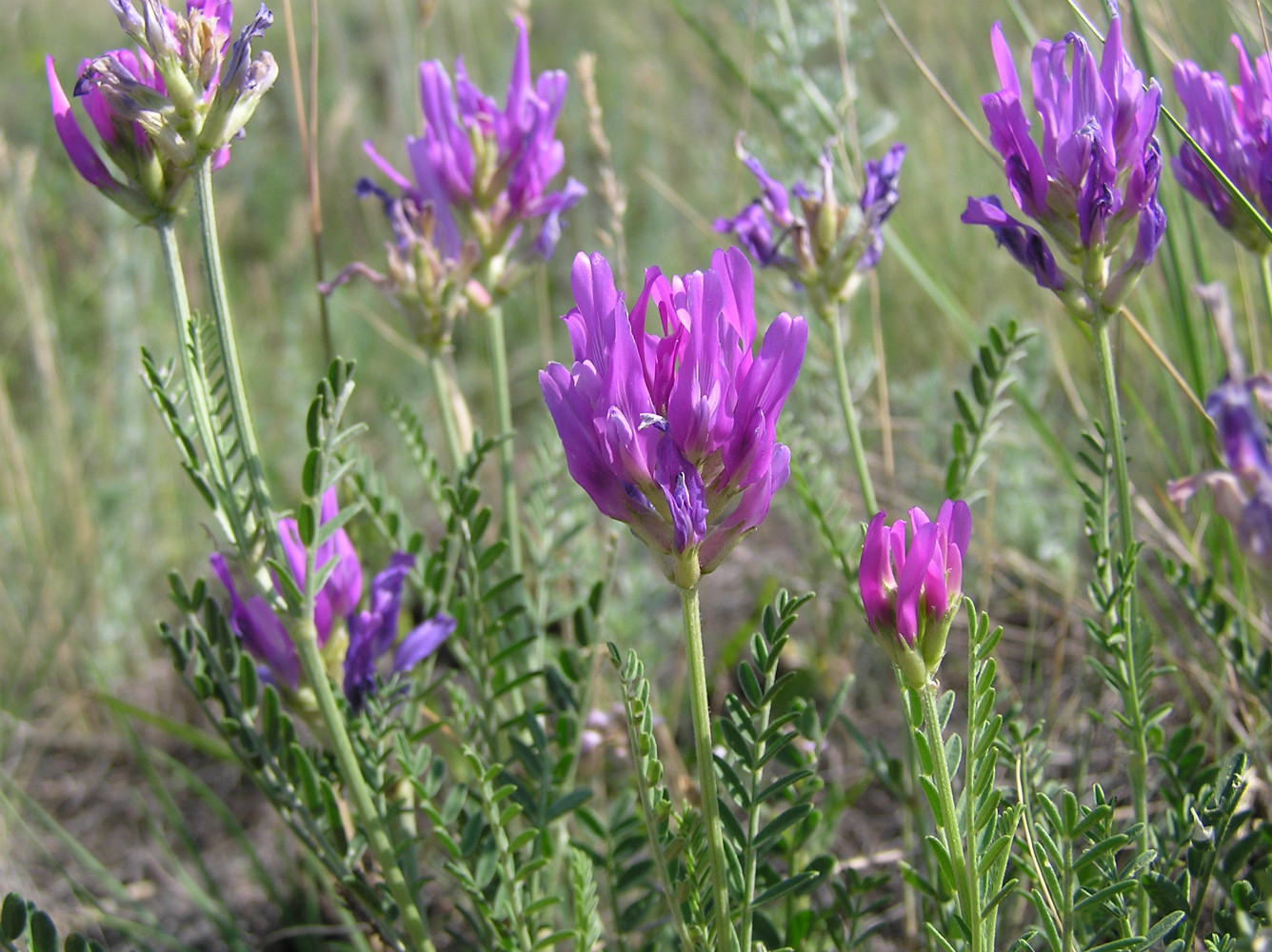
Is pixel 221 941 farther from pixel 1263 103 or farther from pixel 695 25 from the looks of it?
pixel 1263 103

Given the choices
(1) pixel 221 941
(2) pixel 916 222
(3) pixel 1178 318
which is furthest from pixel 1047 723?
(2) pixel 916 222

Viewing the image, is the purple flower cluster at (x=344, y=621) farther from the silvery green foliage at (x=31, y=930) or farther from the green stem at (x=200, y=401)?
the silvery green foliage at (x=31, y=930)

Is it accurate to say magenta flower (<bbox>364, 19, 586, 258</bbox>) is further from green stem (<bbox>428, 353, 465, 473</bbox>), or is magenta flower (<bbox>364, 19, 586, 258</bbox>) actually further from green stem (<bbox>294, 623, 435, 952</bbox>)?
→ green stem (<bbox>294, 623, 435, 952</bbox>)

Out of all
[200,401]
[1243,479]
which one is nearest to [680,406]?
[1243,479]

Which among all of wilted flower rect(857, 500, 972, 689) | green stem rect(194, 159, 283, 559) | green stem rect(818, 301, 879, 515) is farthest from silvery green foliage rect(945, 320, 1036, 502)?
green stem rect(194, 159, 283, 559)

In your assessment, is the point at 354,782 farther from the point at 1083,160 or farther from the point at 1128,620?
the point at 1083,160

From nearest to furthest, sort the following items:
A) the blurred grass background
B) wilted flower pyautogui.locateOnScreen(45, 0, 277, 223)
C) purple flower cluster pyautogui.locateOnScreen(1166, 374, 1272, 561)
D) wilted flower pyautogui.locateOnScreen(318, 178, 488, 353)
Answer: purple flower cluster pyautogui.locateOnScreen(1166, 374, 1272, 561)
wilted flower pyautogui.locateOnScreen(45, 0, 277, 223)
wilted flower pyautogui.locateOnScreen(318, 178, 488, 353)
the blurred grass background
